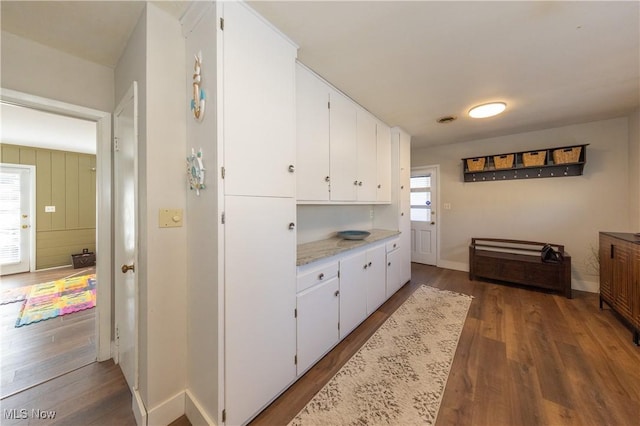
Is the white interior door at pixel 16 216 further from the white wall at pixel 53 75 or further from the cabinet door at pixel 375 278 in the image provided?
the cabinet door at pixel 375 278

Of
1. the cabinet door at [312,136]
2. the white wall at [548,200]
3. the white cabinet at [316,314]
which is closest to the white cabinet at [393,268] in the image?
the white cabinet at [316,314]

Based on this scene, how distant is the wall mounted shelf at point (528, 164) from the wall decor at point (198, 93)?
4.26 metres

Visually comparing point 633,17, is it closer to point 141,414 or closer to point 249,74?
point 249,74

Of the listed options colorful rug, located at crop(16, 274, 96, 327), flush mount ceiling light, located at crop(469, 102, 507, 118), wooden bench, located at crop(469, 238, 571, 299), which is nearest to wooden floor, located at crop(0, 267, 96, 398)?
colorful rug, located at crop(16, 274, 96, 327)

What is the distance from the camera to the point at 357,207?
3385 millimetres

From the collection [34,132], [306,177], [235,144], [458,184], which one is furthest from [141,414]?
[458,184]

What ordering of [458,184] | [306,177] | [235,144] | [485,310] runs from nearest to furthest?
[235,144] → [306,177] → [485,310] → [458,184]

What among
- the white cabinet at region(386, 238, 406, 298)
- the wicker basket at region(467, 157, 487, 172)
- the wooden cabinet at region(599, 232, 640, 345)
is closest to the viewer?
the wooden cabinet at region(599, 232, 640, 345)

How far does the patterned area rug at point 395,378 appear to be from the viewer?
141 centimetres

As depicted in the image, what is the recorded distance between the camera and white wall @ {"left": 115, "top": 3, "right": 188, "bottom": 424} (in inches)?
52.0

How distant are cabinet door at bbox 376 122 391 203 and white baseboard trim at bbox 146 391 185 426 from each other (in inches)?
103

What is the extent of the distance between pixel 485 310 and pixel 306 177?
2610 millimetres

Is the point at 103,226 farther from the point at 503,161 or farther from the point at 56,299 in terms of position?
the point at 503,161

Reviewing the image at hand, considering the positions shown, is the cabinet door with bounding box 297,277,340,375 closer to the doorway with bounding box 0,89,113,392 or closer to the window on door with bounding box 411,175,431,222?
the doorway with bounding box 0,89,113,392
